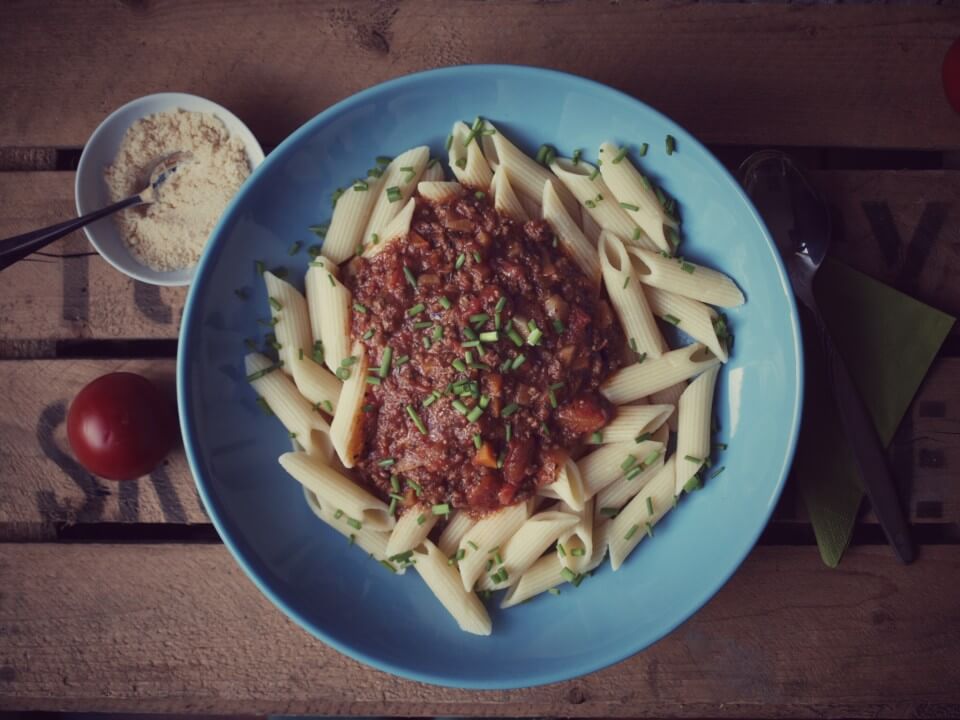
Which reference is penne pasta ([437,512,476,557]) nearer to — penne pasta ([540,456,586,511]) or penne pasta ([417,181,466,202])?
penne pasta ([540,456,586,511])

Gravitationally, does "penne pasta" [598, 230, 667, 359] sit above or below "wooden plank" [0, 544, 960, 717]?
above

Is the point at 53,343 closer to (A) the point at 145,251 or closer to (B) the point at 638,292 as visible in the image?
(A) the point at 145,251

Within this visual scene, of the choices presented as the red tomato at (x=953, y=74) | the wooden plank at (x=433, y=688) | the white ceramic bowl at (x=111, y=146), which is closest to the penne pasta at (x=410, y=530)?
the wooden plank at (x=433, y=688)

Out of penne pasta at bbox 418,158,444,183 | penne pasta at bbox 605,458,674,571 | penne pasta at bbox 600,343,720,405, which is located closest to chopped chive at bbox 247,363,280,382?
penne pasta at bbox 418,158,444,183

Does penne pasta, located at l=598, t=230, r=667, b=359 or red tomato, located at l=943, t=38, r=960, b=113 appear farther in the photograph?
red tomato, located at l=943, t=38, r=960, b=113

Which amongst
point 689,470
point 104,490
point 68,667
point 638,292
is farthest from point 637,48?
point 68,667

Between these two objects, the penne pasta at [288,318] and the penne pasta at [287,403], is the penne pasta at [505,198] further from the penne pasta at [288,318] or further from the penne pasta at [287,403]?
the penne pasta at [287,403]
